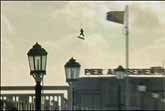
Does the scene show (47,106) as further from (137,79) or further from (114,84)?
(114,84)

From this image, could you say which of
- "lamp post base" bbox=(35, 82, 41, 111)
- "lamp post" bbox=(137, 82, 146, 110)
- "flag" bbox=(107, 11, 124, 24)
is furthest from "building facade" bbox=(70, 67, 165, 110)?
"lamp post base" bbox=(35, 82, 41, 111)

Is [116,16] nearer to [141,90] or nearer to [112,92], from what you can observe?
[141,90]

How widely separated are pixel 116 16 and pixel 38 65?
12.4 meters

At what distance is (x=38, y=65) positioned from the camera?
1426cm

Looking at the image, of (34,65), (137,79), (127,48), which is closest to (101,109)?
(137,79)

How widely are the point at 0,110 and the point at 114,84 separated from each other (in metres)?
28.7

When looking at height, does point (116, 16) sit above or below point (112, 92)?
above

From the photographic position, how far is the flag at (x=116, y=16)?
24.5m

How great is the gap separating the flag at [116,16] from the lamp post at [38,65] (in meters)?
9.35

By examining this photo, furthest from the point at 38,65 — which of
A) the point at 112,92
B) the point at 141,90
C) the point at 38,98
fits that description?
the point at 112,92

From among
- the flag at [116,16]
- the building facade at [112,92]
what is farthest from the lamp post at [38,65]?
the building facade at [112,92]

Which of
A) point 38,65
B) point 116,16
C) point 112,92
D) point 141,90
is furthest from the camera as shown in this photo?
point 112,92

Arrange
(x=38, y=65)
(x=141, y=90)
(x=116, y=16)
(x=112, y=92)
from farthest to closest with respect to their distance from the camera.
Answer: (x=112, y=92)
(x=141, y=90)
(x=116, y=16)
(x=38, y=65)

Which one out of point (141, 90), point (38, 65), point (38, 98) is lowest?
point (141, 90)
